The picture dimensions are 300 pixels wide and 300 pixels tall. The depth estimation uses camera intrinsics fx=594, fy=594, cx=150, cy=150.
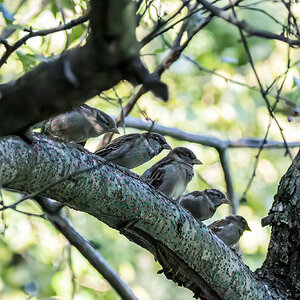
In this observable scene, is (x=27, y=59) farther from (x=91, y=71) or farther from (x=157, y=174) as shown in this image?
(x=91, y=71)

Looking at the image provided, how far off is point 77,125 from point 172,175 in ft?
A: 3.36

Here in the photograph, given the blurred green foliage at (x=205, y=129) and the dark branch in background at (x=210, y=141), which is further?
the blurred green foliage at (x=205, y=129)

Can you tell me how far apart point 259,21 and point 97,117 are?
19.9ft

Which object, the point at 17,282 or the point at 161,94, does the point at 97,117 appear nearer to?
the point at 17,282

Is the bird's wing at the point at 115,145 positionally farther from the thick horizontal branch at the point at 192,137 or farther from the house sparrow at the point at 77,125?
the thick horizontal branch at the point at 192,137

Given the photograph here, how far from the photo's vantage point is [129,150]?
5.02 meters

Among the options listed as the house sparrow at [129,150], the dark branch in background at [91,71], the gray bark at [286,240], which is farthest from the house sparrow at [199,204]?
the dark branch in background at [91,71]

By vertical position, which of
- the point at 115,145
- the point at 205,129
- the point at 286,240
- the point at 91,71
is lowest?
the point at 91,71

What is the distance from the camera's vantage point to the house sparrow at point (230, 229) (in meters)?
5.31

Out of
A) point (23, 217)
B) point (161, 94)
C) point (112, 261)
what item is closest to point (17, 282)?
point (23, 217)

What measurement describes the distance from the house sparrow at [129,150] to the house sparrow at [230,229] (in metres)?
0.91

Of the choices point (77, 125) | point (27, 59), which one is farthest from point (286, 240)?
point (27, 59)

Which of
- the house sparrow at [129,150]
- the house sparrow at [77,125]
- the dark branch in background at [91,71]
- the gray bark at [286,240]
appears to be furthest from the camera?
the house sparrow at [129,150]

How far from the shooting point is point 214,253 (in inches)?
146
